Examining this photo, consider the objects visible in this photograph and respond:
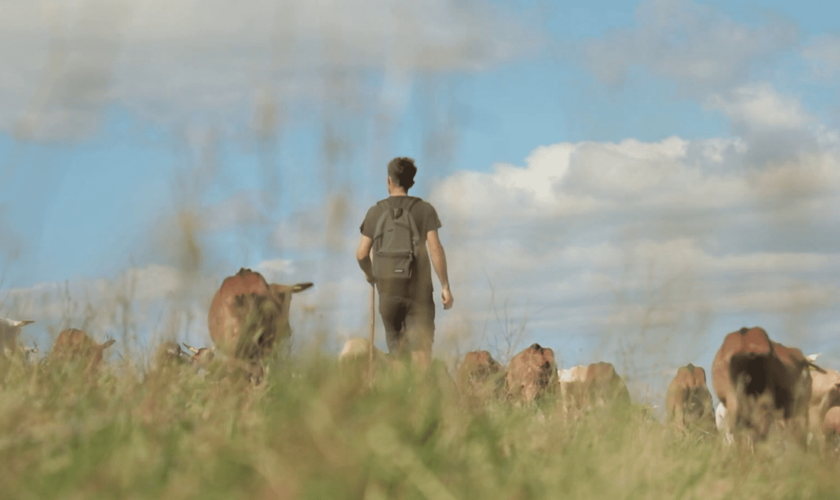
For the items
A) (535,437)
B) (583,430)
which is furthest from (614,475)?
(583,430)

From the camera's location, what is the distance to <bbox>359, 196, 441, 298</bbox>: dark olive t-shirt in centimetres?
762

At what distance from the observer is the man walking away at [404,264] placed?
24.9 ft

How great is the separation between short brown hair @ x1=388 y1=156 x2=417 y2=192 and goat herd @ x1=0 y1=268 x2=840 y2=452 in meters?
1.57

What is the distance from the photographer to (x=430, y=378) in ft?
15.7

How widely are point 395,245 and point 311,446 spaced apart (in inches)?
162

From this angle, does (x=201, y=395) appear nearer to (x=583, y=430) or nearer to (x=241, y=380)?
(x=241, y=380)

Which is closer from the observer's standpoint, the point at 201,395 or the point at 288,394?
the point at 288,394

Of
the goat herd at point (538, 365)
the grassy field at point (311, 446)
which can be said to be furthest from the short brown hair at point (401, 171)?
the grassy field at point (311, 446)

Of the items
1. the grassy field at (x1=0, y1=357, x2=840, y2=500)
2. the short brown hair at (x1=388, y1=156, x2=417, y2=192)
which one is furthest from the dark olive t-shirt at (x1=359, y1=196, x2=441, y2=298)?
the grassy field at (x1=0, y1=357, x2=840, y2=500)

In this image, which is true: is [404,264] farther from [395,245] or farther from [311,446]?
[311,446]

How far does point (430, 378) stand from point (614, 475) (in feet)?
3.80

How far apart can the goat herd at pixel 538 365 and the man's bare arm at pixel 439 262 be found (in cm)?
52

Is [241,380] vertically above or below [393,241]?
below

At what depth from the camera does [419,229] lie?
25.5ft
